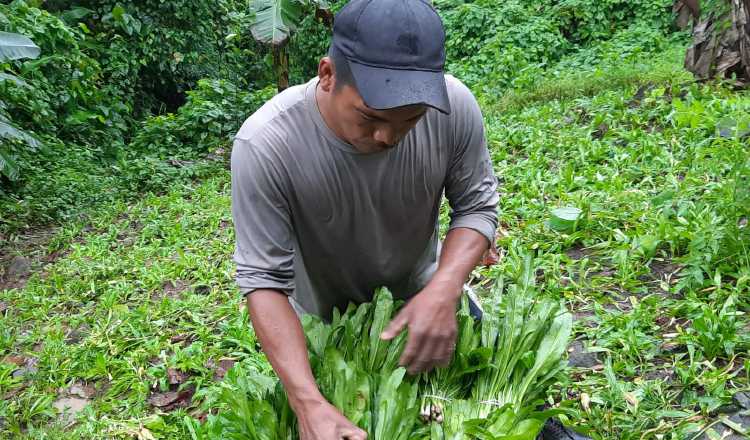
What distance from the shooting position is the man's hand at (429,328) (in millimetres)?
1884

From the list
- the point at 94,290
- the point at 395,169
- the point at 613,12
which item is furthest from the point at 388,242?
the point at 613,12

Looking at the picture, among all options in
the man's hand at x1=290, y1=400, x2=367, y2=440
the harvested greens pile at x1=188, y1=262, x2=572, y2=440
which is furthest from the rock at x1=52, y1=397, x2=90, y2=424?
the man's hand at x1=290, y1=400, x2=367, y2=440

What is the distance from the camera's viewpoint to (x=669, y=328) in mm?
3018

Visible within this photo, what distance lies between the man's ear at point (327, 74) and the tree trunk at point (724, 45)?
500cm

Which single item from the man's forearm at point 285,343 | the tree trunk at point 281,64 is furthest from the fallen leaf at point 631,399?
the tree trunk at point 281,64

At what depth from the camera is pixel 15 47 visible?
18.2 feet

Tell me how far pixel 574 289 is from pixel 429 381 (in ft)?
5.60

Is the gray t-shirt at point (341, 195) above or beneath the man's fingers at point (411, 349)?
above

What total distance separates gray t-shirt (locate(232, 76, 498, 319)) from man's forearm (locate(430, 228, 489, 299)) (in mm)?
38

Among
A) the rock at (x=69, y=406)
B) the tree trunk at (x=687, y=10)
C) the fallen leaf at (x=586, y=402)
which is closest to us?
the fallen leaf at (x=586, y=402)

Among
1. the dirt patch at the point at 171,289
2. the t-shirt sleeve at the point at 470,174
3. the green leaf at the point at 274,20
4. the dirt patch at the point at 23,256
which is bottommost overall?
the dirt patch at the point at 23,256

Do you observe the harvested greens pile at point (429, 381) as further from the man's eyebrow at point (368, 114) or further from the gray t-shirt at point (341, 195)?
the man's eyebrow at point (368, 114)

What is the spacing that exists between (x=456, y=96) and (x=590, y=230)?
226cm

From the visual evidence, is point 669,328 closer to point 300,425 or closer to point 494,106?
point 300,425
